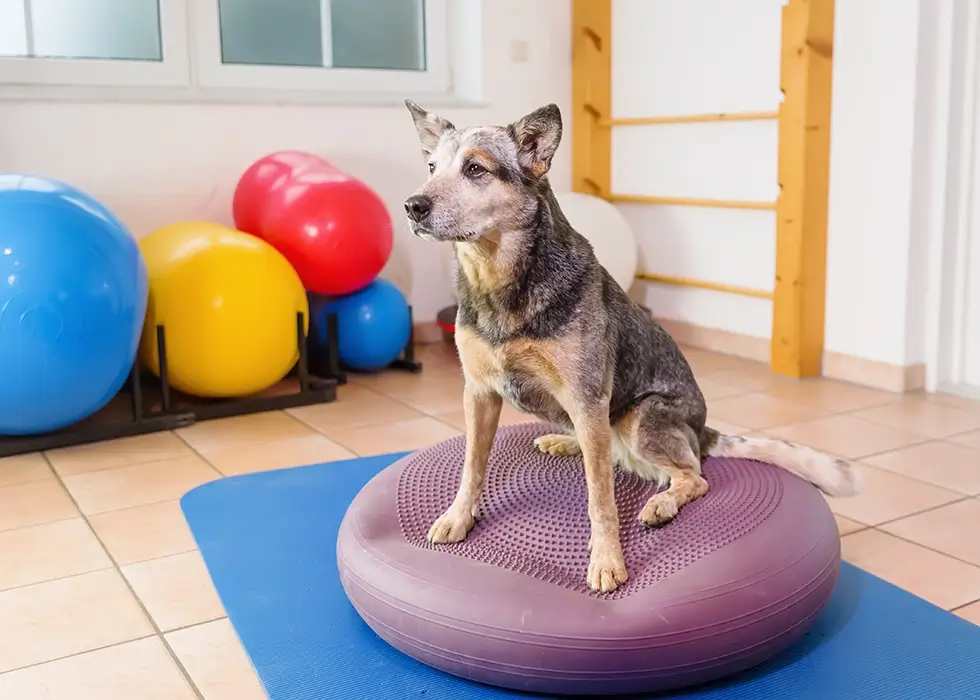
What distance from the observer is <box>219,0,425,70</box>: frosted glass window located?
4.62 metres

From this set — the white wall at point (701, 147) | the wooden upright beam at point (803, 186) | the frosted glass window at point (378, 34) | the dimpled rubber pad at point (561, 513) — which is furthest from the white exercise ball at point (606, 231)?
the dimpled rubber pad at point (561, 513)

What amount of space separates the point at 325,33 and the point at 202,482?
2.73 meters

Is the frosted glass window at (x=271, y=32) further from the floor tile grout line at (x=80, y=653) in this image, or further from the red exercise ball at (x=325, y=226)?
the floor tile grout line at (x=80, y=653)

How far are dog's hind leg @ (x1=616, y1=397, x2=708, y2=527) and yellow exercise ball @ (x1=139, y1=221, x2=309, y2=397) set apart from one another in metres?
1.83

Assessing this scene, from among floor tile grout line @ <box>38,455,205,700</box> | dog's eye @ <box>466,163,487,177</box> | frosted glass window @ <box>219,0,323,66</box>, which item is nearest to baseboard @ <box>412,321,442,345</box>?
frosted glass window @ <box>219,0,323,66</box>

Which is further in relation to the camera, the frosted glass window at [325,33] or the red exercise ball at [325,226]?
the frosted glass window at [325,33]

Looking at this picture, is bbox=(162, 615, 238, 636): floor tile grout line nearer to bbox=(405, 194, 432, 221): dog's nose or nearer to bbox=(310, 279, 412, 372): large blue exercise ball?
bbox=(405, 194, 432, 221): dog's nose

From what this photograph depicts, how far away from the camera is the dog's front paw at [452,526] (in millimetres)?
1994

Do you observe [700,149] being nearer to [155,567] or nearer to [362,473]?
[362,473]

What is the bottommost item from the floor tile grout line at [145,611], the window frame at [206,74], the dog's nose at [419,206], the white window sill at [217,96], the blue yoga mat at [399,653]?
the floor tile grout line at [145,611]

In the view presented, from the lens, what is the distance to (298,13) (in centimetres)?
476

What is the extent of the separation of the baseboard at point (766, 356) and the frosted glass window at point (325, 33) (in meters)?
1.44

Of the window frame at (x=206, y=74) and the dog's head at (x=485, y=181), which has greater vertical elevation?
the window frame at (x=206, y=74)

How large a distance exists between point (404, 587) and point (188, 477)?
1.44 m
